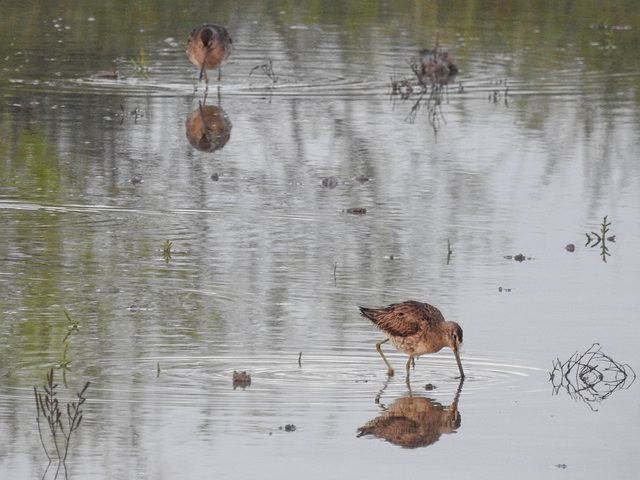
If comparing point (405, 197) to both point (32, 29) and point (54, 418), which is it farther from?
point (32, 29)

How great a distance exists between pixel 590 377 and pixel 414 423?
135 cm

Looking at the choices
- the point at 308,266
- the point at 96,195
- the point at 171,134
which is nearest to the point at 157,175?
the point at 96,195

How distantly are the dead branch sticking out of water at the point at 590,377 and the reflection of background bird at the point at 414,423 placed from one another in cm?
73

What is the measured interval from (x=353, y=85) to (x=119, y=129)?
4134 millimetres

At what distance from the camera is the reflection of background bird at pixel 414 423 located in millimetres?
7098

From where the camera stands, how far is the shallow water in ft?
23.1

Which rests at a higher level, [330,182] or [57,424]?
[330,182]

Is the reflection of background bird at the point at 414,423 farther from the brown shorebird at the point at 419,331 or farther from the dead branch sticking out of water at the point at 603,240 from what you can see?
the dead branch sticking out of water at the point at 603,240

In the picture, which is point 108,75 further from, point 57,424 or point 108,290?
point 57,424

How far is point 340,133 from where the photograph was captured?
15414 mm

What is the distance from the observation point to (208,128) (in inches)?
604

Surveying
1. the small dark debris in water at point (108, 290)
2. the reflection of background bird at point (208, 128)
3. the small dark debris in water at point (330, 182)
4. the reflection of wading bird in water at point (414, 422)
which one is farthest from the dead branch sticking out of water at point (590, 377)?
the reflection of background bird at point (208, 128)

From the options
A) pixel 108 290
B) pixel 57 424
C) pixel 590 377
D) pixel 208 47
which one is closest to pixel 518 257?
pixel 590 377

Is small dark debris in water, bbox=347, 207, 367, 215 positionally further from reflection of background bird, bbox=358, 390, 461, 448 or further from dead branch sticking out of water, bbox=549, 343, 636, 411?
reflection of background bird, bbox=358, 390, 461, 448
